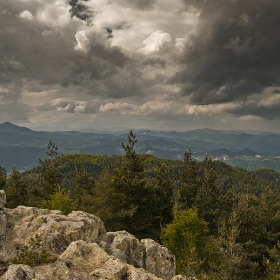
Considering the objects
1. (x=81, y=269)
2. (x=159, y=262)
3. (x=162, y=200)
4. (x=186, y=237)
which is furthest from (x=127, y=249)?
(x=162, y=200)

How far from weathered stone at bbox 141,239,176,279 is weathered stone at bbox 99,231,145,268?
20.6 inches

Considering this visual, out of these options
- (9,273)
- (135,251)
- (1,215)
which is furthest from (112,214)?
(9,273)

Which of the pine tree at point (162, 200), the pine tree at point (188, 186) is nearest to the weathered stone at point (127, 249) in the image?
the pine tree at point (162, 200)

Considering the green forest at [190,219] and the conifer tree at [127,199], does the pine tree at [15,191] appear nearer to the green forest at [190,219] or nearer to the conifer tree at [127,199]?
the green forest at [190,219]

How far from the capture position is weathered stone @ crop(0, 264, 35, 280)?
10869 mm

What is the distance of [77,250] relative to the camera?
14344 millimetres

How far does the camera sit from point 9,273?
11031mm

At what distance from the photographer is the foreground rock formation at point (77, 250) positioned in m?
12.8

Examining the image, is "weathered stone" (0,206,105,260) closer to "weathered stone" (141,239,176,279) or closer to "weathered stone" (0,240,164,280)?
"weathered stone" (0,240,164,280)

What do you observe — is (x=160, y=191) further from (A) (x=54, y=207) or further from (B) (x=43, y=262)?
(B) (x=43, y=262)

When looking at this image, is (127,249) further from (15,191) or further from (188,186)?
(15,191)

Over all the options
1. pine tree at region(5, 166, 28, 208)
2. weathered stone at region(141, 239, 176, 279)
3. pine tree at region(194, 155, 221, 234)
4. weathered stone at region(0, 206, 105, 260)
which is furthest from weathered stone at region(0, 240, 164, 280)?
pine tree at region(5, 166, 28, 208)

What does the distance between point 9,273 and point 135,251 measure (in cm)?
1139

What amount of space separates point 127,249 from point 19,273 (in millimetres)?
9908
